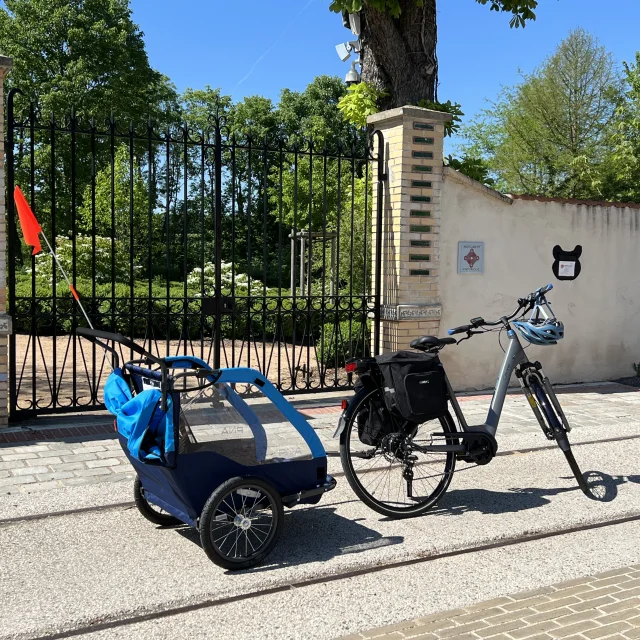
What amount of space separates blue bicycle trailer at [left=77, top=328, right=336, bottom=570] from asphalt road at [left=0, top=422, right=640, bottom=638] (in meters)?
0.24

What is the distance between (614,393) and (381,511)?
6.07 meters

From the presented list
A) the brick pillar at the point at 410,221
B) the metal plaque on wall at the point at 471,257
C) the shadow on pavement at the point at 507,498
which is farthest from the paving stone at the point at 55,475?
the metal plaque on wall at the point at 471,257

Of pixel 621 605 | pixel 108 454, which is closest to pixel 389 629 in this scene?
pixel 621 605

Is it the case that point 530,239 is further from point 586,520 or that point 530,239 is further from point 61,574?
point 61,574

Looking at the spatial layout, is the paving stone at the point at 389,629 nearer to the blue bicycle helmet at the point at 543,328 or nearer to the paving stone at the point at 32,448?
the blue bicycle helmet at the point at 543,328

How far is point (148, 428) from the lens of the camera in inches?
160

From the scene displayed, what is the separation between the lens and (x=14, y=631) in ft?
11.2

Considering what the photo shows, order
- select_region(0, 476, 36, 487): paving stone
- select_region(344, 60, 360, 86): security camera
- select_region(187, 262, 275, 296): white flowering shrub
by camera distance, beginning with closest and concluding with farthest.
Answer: select_region(0, 476, 36, 487): paving stone → select_region(344, 60, 360, 86): security camera → select_region(187, 262, 275, 296): white flowering shrub

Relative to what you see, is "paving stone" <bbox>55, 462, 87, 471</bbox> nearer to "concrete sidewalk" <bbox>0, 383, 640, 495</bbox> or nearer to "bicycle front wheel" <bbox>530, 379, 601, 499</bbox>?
"concrete sidewalk" <bbox>0, 383, 640, 495</bbox>

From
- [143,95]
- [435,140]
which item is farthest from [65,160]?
[435,140]

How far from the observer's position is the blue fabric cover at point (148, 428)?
400 centimetres

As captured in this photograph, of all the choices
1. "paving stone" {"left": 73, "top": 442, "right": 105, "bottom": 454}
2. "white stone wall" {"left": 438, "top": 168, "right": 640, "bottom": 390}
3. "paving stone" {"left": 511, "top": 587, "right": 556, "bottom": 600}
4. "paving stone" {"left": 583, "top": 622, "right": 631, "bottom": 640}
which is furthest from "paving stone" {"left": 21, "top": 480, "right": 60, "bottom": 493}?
"white stone wall" {"left": 438, "top": 168, "right": 640, "bottom": 390}

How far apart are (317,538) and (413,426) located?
973 mm

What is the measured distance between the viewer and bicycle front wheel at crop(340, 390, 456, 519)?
4.97m
